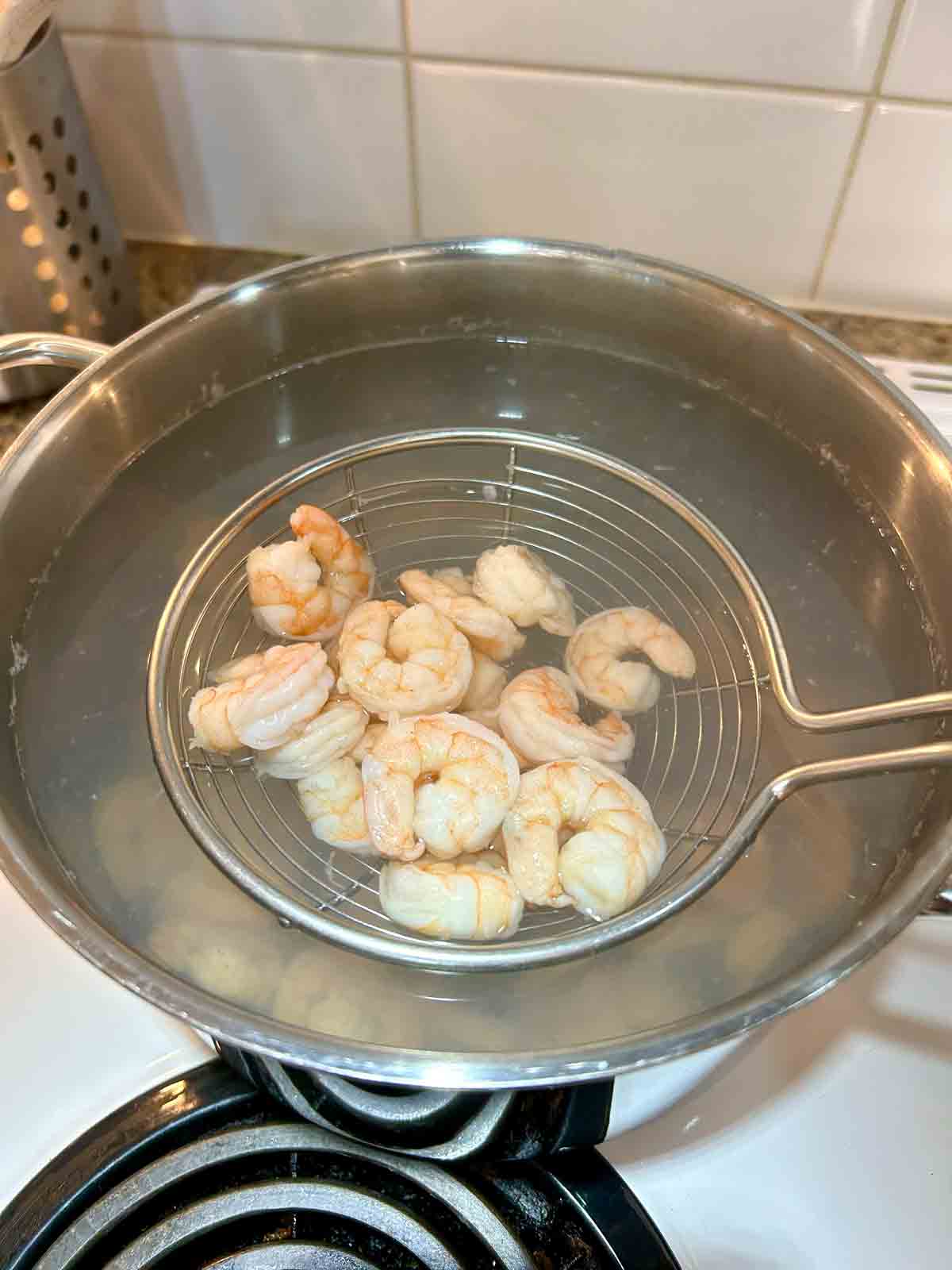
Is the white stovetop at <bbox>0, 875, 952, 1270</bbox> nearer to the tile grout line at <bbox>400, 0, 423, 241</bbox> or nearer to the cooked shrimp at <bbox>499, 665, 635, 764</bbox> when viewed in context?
the cooked shrimp at <bbox>499, 665, 635, 764</bbox>

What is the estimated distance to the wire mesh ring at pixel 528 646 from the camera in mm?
638

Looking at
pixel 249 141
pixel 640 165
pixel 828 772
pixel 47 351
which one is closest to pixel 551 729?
pixel 828 772

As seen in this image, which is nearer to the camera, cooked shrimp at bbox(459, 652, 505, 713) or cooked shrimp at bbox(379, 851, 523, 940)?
cooked shrimp at bbox(379, 851, 523, 940)

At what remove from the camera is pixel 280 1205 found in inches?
24.5

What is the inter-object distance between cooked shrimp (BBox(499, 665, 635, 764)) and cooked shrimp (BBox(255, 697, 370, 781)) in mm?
102

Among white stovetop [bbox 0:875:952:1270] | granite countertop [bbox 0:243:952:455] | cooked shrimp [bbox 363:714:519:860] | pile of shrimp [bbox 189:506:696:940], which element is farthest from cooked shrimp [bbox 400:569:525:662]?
granite countertop [bbox 0:243:952:455]

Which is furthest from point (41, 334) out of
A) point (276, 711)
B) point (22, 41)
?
point (276, 711)

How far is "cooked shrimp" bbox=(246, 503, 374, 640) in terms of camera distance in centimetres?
73

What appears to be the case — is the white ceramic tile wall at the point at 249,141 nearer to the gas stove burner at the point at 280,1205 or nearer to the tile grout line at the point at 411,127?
the tile grout line at the point at 411,127

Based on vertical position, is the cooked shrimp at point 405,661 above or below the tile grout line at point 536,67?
below

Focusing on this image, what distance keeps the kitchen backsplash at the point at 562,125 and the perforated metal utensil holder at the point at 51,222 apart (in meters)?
0.13

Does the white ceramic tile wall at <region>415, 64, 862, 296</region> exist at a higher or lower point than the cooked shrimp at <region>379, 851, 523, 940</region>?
higher

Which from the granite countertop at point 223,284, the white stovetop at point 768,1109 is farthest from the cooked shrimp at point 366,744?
the granite countertop at point 223,284

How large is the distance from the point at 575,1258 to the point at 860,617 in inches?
18.4
